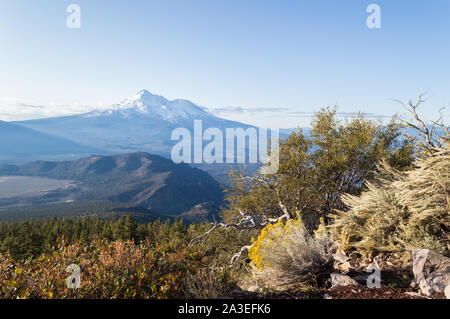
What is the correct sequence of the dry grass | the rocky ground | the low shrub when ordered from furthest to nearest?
the dry grass, the low shrub, the rocky ground

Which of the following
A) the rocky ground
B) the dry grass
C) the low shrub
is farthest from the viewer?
the dry grass

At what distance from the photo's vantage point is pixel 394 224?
249 inches

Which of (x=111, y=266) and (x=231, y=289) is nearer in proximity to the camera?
(x=111, y=266)

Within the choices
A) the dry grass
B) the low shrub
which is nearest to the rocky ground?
the low shrub

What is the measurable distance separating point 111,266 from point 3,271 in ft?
5.78

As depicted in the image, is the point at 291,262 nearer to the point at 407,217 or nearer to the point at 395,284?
the point at 395,284

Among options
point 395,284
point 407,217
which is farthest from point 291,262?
point 407,217

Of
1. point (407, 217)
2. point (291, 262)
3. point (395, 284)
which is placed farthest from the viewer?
point (407, 217)

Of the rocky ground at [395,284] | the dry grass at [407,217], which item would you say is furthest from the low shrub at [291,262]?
the dry grass at [407,217]

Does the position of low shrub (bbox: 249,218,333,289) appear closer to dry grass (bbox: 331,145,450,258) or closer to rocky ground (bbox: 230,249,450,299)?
rocky ground (bbox: 230,249,450,299)
